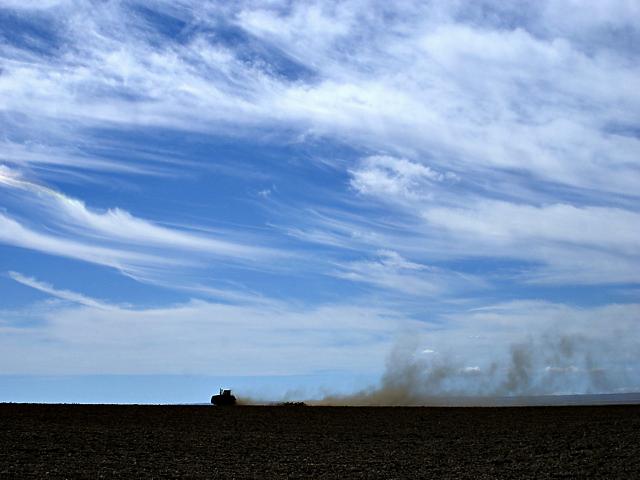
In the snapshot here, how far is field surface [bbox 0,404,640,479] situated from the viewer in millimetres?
26094

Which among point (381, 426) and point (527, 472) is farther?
point (381, 426)

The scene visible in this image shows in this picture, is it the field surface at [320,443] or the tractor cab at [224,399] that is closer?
the field surface at [320,443]

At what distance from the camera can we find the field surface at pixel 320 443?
2609 centimetres

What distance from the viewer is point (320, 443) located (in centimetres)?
3347

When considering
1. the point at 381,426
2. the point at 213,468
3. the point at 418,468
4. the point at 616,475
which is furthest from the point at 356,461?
the point at 381,426

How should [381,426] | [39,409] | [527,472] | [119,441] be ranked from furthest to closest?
[39,409] < [381,426] < [119,441] < [527,472]

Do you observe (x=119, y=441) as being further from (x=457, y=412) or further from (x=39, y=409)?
(x=457, y=412)

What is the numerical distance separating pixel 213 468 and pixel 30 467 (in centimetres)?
626

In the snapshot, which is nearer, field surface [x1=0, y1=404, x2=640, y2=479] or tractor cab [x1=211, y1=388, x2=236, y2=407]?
field surface [x1=0, y1=404, x2=640, y2=479]

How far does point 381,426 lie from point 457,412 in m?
9.38

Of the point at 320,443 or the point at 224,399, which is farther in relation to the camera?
the point at 224,399

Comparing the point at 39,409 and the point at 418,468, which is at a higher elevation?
the point at 39,409

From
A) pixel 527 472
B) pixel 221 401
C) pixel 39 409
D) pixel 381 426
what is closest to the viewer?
pixel 527 472

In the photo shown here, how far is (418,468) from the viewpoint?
88.0 feet
